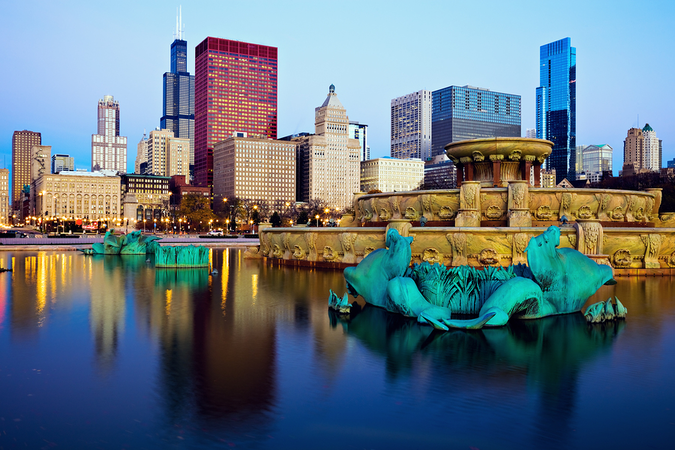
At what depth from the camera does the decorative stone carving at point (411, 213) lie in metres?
23.6

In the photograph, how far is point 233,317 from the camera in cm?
1179

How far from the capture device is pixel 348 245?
21484 mm

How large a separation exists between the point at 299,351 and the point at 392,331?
2078 millimetres

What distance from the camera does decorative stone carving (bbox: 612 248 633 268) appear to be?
62.4 ft

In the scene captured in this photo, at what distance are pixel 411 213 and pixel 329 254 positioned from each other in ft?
13.0

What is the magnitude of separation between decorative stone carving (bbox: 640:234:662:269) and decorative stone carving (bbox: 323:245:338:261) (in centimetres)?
1077

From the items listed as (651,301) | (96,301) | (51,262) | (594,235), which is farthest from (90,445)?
(51,262)

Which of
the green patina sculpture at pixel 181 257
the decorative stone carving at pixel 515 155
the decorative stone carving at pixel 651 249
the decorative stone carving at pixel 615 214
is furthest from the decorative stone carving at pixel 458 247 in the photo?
the green patina sculpture at pixel 181 257

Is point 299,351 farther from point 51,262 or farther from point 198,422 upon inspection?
point 51,262

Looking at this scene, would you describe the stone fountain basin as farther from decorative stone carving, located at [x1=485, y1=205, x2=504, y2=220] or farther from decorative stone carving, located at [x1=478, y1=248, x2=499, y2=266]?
decorative stone carving, located at [x1=478, y1=248, x2=499, y2=266]

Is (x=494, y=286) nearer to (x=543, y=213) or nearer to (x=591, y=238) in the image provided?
(x=591, y=238)

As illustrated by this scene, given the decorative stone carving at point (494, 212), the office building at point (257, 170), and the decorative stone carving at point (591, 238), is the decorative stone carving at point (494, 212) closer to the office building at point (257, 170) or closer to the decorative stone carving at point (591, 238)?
the decorative stone carving at point (591, 238)

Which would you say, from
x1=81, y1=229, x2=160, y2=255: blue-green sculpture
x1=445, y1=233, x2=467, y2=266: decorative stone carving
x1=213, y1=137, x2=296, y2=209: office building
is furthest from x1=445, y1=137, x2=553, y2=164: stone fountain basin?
x1=213, y1=137, x2=296, y2=209: office building

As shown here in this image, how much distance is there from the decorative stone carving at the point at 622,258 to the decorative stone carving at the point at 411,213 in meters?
7.65
